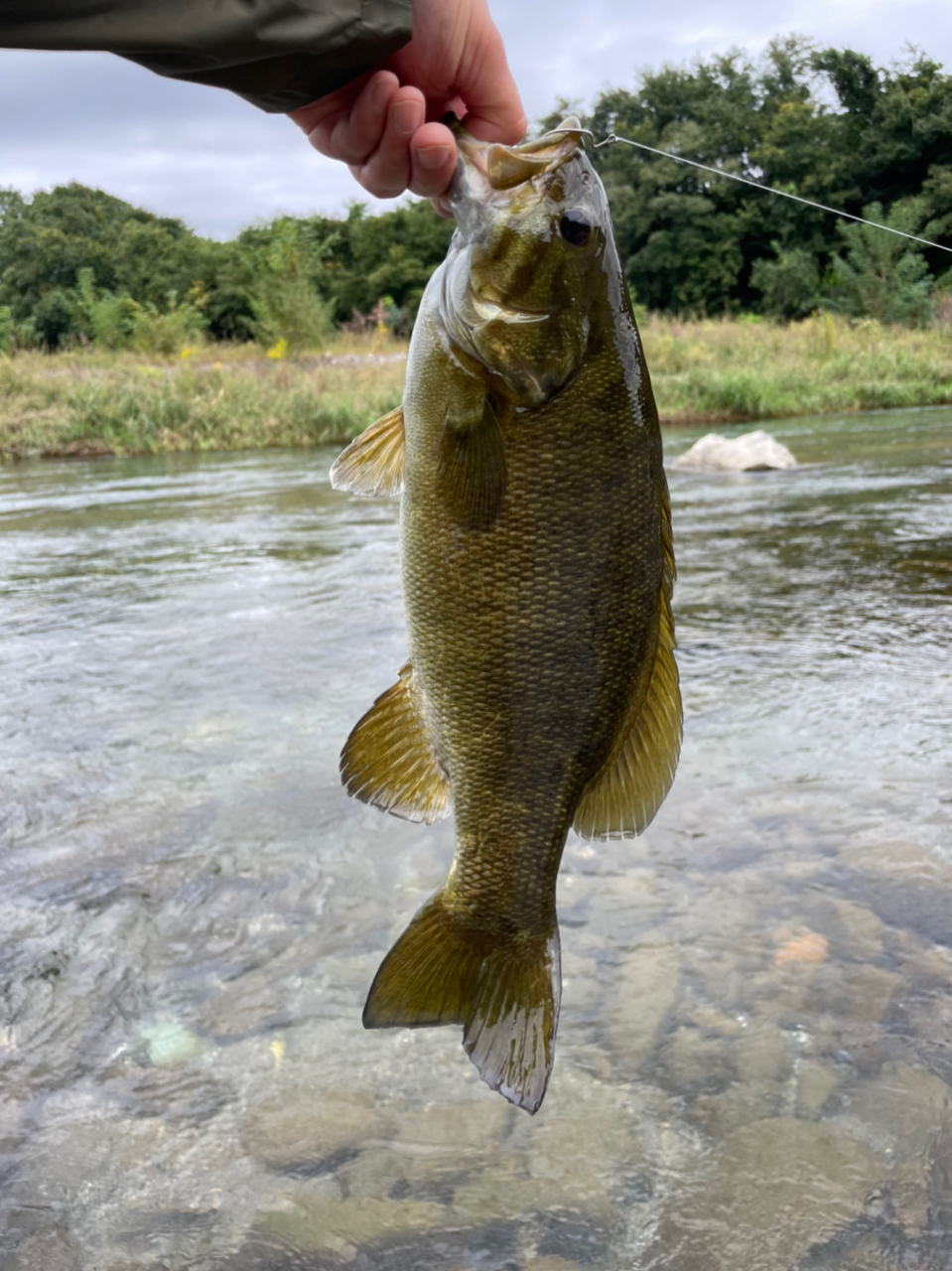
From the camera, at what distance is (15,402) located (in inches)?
747

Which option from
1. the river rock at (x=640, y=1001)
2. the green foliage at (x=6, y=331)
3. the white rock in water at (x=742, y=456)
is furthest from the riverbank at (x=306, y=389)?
the river rock at (x=640, y=1001)

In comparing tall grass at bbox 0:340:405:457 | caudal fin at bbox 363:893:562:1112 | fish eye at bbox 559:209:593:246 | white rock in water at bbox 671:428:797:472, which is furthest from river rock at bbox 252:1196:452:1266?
tall grass at bbox 0:340:405:457

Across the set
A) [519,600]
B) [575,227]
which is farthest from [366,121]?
[519,600]

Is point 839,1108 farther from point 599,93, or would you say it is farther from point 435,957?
point 599,93

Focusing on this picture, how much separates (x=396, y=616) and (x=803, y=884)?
3209 millimetres

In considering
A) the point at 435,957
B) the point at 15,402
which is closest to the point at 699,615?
the point at 435,957

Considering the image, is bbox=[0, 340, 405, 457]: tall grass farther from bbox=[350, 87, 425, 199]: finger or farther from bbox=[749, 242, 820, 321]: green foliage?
bbox=[749, 242, 820, 321]: green foliage

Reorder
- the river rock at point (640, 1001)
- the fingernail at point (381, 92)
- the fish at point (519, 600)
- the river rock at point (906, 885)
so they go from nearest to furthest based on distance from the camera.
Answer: the fish at point (519, 600)
the fingernail at point (381, 92)
the river rock at point (640, 1001)
the river rock at point (906, 885)

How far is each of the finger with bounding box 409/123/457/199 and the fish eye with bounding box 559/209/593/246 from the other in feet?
1.05

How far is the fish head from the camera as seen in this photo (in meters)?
1.71

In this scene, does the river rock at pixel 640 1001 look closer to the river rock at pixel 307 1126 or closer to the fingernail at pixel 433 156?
the river rock at pixel 307 1126

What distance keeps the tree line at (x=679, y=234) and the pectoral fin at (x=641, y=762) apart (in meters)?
26.2

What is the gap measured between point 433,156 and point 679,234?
48470 mm

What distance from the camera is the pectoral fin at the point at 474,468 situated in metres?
1.68
